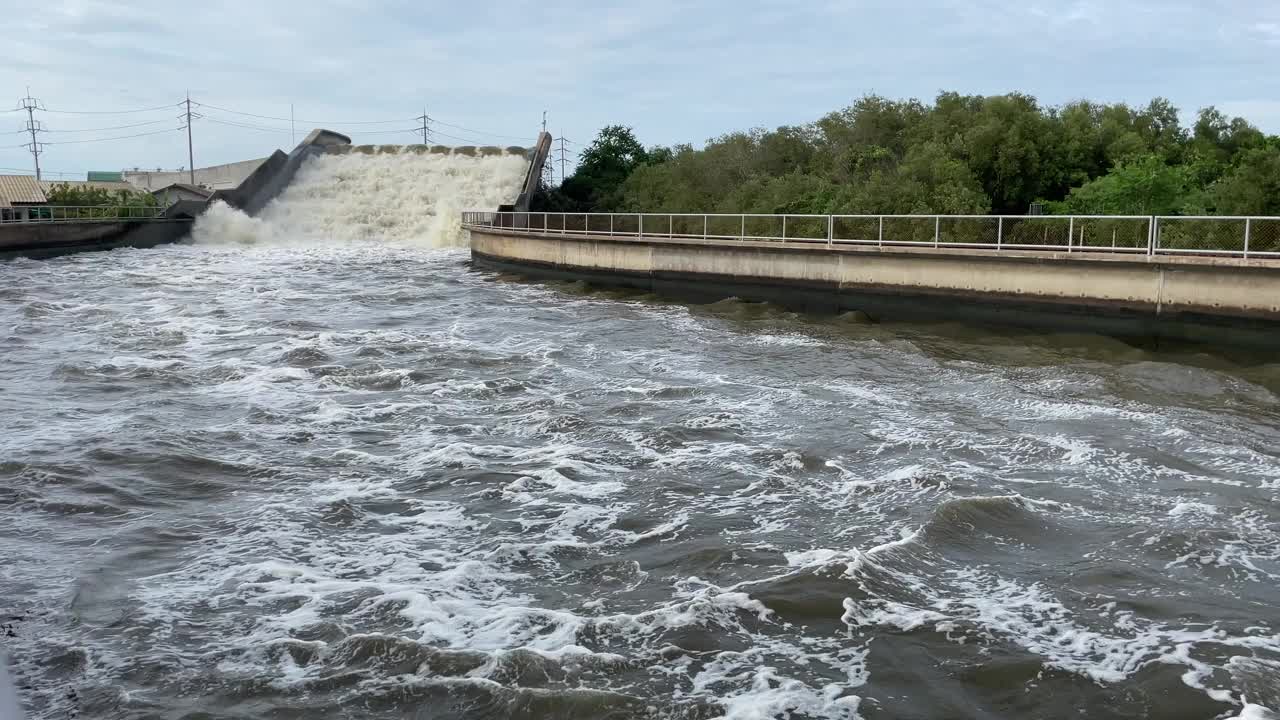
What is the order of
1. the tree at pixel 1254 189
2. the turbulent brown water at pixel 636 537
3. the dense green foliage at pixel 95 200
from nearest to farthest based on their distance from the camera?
the turbulent brown water at pixel 636 537 < the tree at pixel 1254 189 < the dense green foliage at pixel 95 200

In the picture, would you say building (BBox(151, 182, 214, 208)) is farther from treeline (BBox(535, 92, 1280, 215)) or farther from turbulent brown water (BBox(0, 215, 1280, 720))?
turbulent brown water (BBox(0, 215, 1280, 720))

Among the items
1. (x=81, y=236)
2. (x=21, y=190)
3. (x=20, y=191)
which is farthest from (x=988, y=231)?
(x=21, y=190)

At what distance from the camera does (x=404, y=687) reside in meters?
5.91

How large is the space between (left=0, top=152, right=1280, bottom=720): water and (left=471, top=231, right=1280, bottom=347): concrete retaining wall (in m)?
1.66

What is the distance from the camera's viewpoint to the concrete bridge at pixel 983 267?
60.6ft

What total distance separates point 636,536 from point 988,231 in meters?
16.7

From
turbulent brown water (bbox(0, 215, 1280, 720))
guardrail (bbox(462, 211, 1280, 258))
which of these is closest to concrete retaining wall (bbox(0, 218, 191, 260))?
guardrail (bbox(462, 211, 1280, 258))

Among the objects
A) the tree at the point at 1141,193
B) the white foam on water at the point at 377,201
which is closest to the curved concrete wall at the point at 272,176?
the white foam on water at the point at 377,201

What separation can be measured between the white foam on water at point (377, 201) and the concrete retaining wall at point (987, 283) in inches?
879

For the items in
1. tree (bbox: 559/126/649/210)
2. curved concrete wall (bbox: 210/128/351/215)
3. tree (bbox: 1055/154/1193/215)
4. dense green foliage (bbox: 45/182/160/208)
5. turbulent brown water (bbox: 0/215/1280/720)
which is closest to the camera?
turbulent brown water (bbox: 0/215/1280/720)

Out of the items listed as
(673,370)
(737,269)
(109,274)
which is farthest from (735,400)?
(109,274)

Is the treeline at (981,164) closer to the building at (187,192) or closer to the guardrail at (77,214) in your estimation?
the guardrail at (77,214)

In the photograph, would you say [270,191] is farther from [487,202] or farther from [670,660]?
[670,660]

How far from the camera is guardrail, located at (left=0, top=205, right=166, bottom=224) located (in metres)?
40.5
